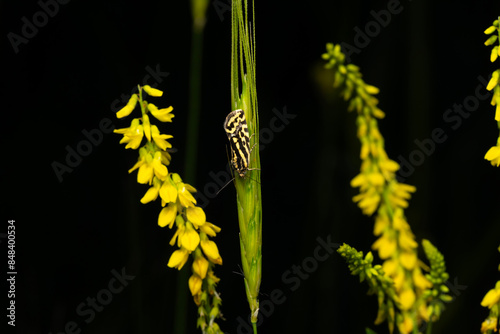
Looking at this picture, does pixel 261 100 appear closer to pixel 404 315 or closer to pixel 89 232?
pixel 89 232

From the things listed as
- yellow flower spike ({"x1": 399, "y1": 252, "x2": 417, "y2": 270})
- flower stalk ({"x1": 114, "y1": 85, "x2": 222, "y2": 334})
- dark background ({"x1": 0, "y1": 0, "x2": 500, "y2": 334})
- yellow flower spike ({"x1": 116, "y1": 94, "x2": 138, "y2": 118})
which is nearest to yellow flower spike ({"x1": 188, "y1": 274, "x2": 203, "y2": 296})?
flower stalk ({"x1": 114, "y1": 85, "x2": 222, "y2": 334})

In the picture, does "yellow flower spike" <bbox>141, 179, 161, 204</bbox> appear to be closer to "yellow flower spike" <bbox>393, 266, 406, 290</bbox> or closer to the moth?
the moth

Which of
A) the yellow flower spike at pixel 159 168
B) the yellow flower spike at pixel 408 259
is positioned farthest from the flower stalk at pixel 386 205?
the yellow flower spike at pixel 159 168

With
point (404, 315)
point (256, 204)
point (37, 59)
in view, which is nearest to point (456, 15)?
point (37, 59)

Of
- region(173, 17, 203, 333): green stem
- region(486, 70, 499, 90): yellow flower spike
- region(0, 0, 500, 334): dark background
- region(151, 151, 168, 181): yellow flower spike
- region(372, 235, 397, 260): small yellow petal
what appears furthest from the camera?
region(0, 0, 500, 334): dark background

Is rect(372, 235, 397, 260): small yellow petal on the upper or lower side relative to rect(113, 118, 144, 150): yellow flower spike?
lower

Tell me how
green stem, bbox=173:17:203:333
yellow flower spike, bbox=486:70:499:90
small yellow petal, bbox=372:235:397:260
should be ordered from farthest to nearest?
1. green stem, bbox=173:17:203:333
2. yellow flower spike, bbox=486:70:499:90
3. small yellow petal, bbox=372:235:397:260

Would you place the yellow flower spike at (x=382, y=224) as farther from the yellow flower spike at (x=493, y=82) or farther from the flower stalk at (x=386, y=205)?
the yellow flower spike at (x=493, y=82)
